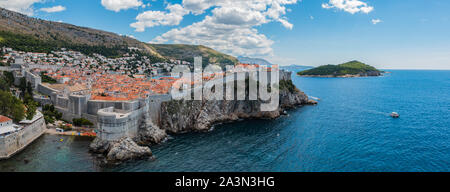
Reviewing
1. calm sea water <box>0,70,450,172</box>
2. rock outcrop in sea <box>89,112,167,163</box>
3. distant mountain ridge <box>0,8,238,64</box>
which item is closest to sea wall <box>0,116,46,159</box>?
calm sea water <box>0,70,450,172</box>

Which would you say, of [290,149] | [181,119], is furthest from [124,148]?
[290,149]

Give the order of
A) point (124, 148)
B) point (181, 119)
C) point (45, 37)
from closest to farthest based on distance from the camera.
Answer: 1. point (124, 148)
2. point (181, 119)
3. point (45, 37)

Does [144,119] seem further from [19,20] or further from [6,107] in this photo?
[19,20]

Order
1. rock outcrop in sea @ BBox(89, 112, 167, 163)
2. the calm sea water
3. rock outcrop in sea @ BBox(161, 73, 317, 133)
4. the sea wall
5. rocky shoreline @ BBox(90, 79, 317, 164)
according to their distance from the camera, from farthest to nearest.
Answer: rock outcrop in sea @ BBox(161, 73, 317, 133) < rocky shoreline @ BBox(90, 79, 317, 164) < rock outcrop in sea @ BBox(89, 112, 167, 163) < the sea wall < the calm sea water

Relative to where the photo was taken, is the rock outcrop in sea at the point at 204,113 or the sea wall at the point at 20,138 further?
the rock outcrop in sea at the point at 204,113

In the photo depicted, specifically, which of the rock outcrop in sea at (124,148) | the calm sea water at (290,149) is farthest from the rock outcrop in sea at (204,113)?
the rock outcrop in sea at (124,148)

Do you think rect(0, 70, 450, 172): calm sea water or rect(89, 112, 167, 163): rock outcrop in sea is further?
rect(89, 112, 167, 163): rock outcrop in sea

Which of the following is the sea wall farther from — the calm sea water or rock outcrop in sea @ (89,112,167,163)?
rock outcrop in sea @ (89,112,167,163)

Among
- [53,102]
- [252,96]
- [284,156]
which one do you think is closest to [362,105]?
[252,96]

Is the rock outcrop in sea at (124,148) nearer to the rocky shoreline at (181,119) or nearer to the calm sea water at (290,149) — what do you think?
the rocky shoreline at (181,119)

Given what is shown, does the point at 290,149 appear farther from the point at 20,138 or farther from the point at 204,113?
the point at 20,138

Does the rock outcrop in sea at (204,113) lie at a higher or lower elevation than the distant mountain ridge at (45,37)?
lower
